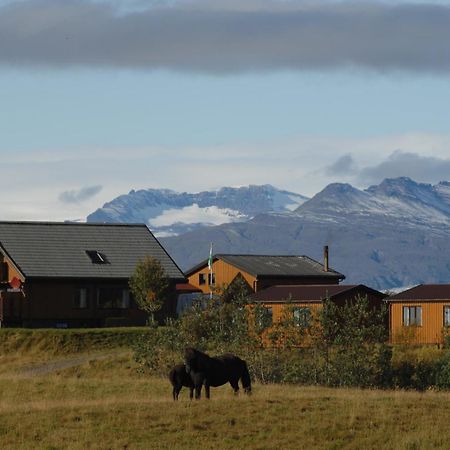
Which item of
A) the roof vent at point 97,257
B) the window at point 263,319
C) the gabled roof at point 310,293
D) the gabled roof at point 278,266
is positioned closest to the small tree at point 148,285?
the roof vent at point 97,257

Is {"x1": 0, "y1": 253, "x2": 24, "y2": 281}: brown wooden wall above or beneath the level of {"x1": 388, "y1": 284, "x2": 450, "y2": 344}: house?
above

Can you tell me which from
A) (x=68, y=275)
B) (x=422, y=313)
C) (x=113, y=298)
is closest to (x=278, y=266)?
(x=113, y=298)

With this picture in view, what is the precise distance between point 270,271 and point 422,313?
30.8m

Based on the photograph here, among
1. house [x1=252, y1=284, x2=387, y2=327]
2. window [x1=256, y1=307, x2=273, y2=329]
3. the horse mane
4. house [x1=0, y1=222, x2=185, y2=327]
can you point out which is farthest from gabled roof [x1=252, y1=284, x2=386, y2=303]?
the horse mane

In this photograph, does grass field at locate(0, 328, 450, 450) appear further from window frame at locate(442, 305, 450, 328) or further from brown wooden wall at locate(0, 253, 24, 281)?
brown wooden wall at locate(0, 253, 24, 281)

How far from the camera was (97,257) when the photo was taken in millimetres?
103500

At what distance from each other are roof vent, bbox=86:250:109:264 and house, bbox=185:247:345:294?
48.1 ft

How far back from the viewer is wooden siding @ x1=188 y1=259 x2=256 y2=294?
122500 mm

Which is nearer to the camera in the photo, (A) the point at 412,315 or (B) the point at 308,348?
(B) the point at 308,348

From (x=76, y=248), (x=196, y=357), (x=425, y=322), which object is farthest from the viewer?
(x=76, y=248)

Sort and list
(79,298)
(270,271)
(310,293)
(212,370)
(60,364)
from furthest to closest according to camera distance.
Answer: (270,271), (79,298), (310,293), (60,364), (212,370)

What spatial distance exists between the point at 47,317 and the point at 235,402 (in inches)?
2185

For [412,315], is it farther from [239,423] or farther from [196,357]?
[239,423]

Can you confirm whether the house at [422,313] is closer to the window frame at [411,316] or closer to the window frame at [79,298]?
the window frame at [411,316]
